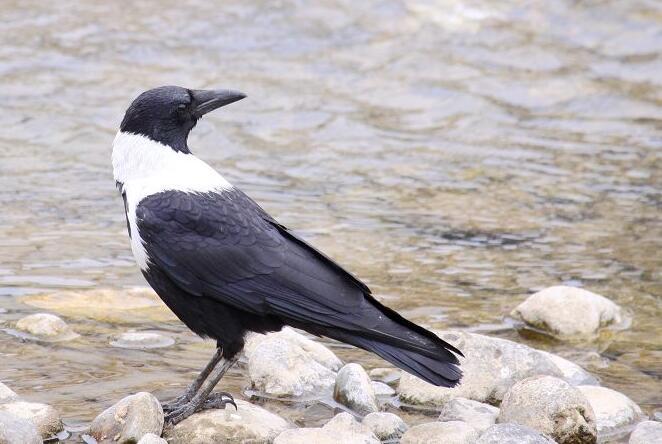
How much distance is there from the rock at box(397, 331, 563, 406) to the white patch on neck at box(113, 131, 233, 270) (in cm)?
134

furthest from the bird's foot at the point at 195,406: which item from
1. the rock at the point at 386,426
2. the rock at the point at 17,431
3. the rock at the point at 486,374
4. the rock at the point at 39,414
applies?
the rock at the point at 486,374

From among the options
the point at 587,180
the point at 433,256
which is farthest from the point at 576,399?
the point at 587,180

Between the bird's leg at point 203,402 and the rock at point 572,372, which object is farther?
the rock at point 572,372

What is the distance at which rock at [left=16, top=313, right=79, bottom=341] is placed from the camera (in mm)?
6469

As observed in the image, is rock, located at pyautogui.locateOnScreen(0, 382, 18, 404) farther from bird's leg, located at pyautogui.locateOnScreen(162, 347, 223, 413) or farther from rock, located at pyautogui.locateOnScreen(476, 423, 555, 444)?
rock, located at pyautogui.locateOnScreen(476, 423, 555, 444)

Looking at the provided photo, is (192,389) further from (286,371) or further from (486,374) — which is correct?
(486,374)

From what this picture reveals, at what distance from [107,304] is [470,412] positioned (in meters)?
2.60

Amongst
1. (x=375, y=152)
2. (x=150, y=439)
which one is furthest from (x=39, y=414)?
(x=375, y=152)

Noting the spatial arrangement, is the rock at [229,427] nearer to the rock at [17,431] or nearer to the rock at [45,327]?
the rock at [17,431]

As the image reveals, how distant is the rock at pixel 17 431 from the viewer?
4676mm

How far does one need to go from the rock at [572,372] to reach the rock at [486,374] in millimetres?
174

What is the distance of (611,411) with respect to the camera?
564cm

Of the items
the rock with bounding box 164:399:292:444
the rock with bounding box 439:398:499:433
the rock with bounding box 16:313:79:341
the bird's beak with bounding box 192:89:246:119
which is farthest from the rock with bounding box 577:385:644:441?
the rock with bounding box 16:313:79:341

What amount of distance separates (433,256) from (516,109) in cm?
481
